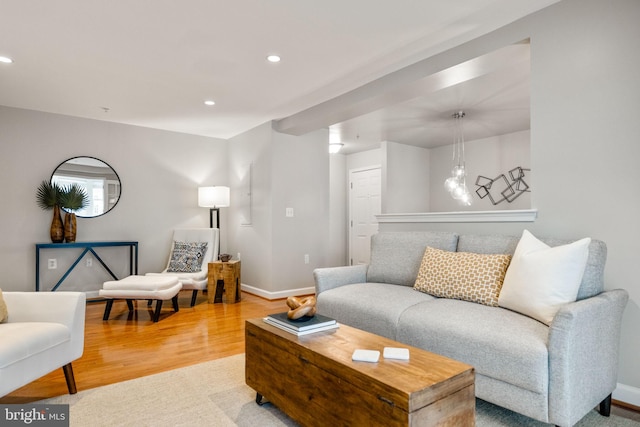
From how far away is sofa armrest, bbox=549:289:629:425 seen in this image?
1494 mm

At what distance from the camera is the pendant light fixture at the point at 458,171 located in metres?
4.61

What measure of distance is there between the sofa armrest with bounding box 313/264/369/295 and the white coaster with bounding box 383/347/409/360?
1346mm

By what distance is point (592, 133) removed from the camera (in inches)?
82.9

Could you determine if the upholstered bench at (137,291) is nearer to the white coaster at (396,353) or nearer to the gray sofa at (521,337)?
the gray sofa at (521,337)

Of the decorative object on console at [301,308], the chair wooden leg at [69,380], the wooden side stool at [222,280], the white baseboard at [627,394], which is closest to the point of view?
the decorative object on console at [301,308]

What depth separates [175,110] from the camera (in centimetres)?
434

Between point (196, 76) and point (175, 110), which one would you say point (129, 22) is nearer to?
point (196, 76)

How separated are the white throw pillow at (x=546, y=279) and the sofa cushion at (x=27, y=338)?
2.43m

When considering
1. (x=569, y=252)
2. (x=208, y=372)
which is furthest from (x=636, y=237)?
(x=208, y=372)

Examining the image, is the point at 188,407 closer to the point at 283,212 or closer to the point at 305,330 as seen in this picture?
the point at 305,330

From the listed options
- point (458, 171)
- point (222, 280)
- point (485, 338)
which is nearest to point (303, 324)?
point (485, 338)

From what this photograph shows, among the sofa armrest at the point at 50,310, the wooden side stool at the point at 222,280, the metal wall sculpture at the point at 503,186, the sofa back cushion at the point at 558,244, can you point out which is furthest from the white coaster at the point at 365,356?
the metal wall sculpture at the point at 503,186

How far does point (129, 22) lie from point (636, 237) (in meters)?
3.31

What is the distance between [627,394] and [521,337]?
3.00 feet
